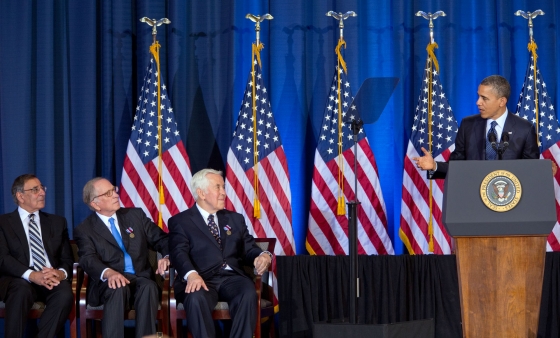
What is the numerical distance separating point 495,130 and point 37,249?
3277 mm

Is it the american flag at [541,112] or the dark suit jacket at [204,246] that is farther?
the american flag at [541,112]

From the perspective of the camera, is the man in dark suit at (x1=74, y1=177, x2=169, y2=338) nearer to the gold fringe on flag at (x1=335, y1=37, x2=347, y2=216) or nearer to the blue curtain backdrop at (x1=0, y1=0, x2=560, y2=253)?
the blue curtain backdrop at (x1=0, y1=0, x2=560, y2=253)

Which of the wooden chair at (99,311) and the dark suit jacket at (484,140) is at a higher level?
the dark suit jacket at (484,140)

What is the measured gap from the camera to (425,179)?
258 inches

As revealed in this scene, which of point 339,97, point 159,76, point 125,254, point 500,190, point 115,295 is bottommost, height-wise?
point 115,295

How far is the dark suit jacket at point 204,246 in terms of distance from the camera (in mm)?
5309

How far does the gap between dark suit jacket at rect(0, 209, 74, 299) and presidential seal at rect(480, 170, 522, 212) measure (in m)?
3.01

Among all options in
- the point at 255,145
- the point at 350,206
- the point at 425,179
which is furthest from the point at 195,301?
the point at 425,179

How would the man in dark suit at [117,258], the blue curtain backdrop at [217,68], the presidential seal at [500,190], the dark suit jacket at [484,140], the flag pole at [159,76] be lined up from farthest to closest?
the blue curtain backdrop at [217,68], the flag pole at [159,76], the man in dark suit at [117,258], the dark suit jacket at [484,140], the presidential seal at [500,190]

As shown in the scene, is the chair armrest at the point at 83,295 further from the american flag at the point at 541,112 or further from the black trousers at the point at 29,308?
the american flag at the point at 541,112

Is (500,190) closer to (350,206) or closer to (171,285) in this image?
(350,206)

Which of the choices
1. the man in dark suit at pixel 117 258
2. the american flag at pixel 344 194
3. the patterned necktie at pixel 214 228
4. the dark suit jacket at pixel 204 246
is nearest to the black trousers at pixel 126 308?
the man in dark suit at pixel 117 258

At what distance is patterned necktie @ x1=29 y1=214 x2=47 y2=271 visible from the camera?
555 cm

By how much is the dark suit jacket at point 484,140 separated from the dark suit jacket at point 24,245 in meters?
2.72
